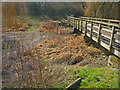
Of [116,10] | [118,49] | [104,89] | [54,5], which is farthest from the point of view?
[54,5]

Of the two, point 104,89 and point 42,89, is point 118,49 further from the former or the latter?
point 42,89

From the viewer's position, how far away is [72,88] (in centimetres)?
379

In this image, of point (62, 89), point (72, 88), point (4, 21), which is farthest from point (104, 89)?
point (4, 21)

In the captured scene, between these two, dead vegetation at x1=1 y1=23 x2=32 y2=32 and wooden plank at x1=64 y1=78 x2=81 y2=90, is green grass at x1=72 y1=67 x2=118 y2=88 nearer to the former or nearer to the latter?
wooden plank at x1=64 y1=78 x2=81 y2=90

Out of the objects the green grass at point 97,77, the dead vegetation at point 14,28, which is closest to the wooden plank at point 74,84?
the green grass at point 97,77

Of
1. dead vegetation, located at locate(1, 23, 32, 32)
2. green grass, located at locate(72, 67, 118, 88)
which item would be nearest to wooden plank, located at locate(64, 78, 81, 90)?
green grass, located at locate(72, 67, 118, 88)

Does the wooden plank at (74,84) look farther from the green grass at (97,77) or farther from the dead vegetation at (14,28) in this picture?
the dead vegetation at (14,28)

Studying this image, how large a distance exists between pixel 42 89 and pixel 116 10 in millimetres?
8518

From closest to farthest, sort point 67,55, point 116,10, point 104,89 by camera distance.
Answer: point 104,89 → point 67,55 → point 116,10

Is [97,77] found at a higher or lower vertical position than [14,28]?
lower

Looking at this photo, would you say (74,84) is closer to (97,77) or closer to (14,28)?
(97,77)

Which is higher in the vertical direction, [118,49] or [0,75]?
[118,49]

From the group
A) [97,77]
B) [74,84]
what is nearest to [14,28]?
[74,84]

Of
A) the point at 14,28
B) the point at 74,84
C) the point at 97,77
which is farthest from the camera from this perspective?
the point at 14,28
